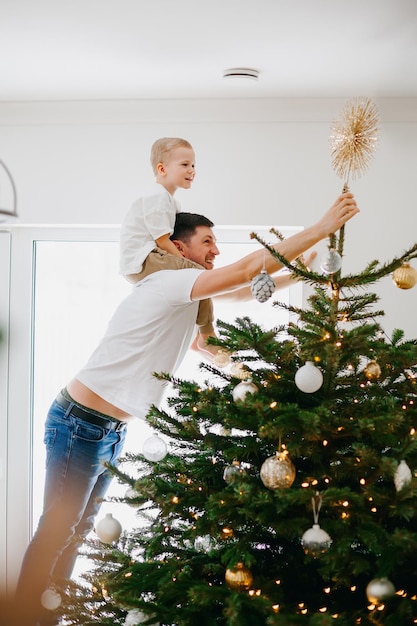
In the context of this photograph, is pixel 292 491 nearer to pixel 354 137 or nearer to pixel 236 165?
pixel 354 137

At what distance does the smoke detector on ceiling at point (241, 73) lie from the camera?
2.62m

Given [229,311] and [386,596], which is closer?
[386,596]

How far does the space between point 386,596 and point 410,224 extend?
2004 millimetres

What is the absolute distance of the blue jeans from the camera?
197 cm

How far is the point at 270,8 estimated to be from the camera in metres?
2.07

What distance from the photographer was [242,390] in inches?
52.6

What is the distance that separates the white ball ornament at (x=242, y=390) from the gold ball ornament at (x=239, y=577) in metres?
0.30

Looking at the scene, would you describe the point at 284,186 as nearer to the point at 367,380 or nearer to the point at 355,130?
the point at 355,130

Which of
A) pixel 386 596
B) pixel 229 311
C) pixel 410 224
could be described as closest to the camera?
A: pixel 386 596

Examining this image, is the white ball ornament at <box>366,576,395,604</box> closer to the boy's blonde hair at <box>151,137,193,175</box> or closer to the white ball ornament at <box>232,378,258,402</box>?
the white ball ornament at <box>232,378,258,402</box>

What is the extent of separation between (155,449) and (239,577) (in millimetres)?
341

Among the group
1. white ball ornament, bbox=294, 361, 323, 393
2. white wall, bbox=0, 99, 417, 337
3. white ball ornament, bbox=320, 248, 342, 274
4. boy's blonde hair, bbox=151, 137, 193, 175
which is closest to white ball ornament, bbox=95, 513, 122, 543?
white ball ornament, bbox=294, 361, 323, 393

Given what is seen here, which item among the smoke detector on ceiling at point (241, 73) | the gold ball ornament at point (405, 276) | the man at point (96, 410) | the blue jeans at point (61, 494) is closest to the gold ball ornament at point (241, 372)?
the gold ball ornament at point (405, 276)

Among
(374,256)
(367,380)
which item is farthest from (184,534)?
(374,256)
